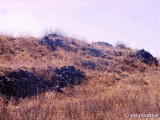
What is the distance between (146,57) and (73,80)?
6798 millimetres

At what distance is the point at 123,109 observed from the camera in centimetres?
812

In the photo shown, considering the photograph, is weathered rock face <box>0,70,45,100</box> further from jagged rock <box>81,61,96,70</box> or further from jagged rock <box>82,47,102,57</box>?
jagged rock <box>82,47,102,57</box>

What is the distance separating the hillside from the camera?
26.5ft

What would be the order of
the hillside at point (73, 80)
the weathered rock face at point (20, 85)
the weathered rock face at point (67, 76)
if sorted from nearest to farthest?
the hillside at point (73, 80)
the weathered rock face at point (20, 85)
the weathered rock face at point (67, 76)

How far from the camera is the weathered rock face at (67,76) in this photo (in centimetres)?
1326

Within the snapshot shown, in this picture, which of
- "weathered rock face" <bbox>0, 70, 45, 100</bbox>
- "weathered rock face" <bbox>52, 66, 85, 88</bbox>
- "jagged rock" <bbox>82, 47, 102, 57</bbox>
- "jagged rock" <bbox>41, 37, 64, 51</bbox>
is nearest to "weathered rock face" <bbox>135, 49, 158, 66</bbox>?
"jagged rock" <bbox>82, 47, 102, 57</bbox>

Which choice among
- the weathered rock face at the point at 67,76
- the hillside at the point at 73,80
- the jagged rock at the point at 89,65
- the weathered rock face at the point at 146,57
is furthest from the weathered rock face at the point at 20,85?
the weathered rock face at the point at 146,57

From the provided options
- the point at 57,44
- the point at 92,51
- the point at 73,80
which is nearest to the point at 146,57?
the point at 92,51

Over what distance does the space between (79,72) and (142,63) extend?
525 cm

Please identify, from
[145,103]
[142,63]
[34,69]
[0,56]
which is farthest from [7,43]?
[145,103]

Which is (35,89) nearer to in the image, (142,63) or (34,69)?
(34,69)

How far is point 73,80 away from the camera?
1373 cm

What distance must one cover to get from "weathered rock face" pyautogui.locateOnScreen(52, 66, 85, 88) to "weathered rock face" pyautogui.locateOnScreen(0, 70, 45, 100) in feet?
2.75

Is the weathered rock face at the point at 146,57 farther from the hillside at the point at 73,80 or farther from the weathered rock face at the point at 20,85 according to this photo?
the weathered rock face at the point at 20,85
